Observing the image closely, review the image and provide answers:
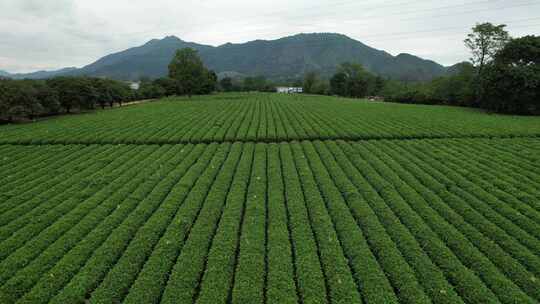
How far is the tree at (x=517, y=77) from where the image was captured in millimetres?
35375

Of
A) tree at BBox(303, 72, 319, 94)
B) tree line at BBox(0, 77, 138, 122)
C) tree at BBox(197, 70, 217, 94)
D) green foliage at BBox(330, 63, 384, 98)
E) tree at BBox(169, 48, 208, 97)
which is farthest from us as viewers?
tree at BBox(303, 72, 319, 94)

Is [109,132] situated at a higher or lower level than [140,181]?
higher

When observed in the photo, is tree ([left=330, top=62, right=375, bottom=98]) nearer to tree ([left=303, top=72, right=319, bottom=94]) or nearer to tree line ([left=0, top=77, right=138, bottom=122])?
tree ([left=303, top=72, right=319, bottom=94])

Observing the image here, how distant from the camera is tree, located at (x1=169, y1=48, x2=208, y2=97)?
8125cm

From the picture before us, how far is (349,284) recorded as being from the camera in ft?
22.4

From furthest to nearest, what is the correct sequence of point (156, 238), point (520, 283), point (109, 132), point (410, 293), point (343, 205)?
point (109, 132) → point (343, 205) → point (156, 238) → point (520, 283) → point (410, 293)

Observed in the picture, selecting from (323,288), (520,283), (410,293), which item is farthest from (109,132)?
(520,283)

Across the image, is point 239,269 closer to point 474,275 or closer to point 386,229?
point 386,229

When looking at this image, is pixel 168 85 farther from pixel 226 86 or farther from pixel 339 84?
pixel 339 84

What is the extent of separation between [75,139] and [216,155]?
587 inches

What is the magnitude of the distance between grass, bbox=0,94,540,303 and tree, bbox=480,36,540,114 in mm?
25980

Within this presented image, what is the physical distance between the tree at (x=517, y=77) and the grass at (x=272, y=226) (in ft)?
85.2

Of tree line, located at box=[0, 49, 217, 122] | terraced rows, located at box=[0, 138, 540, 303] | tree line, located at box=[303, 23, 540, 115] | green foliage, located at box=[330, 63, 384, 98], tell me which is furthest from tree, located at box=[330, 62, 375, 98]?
terraced rows, located at box=[0, 138, 540, 303]

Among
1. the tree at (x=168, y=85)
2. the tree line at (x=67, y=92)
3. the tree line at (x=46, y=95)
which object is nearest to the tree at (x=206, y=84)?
the tree line at (x=67, y=92)
